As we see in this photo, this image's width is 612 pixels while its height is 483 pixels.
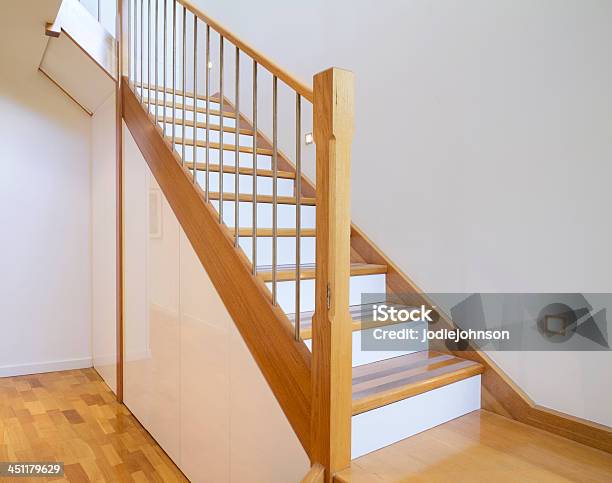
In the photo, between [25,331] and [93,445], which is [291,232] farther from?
[25,331]

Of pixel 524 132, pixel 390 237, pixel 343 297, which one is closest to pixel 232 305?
pixel 343 297

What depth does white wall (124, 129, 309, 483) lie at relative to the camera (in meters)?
1.58

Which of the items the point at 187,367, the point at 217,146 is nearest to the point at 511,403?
the point at 187,367

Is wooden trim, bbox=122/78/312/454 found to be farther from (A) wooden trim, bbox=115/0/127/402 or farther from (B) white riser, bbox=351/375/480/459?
(A) wooden trim, bbox=115/0/127/402

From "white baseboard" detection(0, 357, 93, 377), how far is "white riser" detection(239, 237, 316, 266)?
→ 2402 mm

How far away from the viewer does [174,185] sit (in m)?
2.19

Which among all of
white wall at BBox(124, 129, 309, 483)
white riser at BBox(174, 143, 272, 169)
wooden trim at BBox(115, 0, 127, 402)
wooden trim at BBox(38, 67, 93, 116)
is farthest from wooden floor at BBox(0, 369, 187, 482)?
wooden trim at BBox(38, 67, 93, 116)

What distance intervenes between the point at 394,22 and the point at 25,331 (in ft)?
11.1

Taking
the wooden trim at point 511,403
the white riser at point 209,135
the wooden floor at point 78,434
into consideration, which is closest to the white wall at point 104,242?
the wooden floor at point 78,434

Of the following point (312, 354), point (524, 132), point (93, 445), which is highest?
point (524, 132)

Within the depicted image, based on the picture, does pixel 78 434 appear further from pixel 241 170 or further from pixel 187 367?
pixel 241 170

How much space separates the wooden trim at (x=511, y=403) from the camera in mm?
1535

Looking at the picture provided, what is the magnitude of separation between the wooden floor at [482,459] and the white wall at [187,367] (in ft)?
0.82

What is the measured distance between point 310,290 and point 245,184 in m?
0.90
